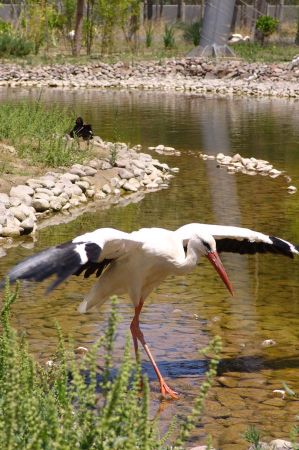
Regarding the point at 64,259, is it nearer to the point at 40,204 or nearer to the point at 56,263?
the point at 56,263

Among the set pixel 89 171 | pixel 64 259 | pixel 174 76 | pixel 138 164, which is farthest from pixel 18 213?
pixel 174 76

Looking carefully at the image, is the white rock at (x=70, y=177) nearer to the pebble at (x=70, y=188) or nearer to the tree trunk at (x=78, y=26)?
the pebble at (x=70, y=188)

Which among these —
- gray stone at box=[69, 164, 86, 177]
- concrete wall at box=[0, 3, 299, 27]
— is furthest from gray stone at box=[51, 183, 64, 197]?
concrete wall at box=[0, 3, 299, 27]

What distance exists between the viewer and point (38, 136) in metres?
14.8

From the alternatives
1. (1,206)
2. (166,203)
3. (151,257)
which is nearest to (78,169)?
(166,203)

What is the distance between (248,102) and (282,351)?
80.4ft

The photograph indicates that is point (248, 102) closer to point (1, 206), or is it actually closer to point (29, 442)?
point (1, 206)

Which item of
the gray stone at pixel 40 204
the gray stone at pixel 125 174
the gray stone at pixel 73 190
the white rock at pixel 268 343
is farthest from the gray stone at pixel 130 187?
the white rock at pixel 268 343

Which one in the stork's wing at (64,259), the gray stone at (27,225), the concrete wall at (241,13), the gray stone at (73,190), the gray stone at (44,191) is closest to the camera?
the stork's wing at (64,259)

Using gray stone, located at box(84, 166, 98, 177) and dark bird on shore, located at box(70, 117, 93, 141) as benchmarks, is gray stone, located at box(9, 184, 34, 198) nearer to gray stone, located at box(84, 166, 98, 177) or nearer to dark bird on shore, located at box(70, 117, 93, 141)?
gray stone, located at box(84, 166, 98, 177)

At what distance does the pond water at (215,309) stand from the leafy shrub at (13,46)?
84.6 ft

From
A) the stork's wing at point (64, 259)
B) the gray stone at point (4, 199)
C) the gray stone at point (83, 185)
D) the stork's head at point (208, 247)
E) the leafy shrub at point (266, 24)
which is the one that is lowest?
the leafy shrub at point (266, 24)

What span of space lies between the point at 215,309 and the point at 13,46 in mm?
35812

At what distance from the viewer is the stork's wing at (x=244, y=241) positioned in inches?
259
